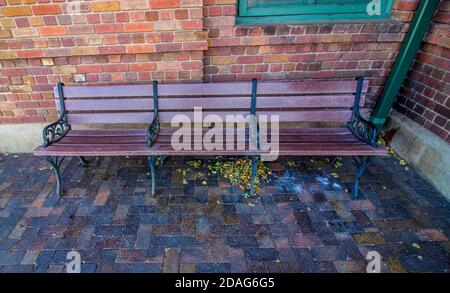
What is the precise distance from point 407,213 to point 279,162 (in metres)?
1.30

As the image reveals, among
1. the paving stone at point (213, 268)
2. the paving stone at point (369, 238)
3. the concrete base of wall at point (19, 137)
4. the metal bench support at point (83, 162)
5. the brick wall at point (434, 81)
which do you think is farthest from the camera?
the concrete base of wall at point (19, 137)

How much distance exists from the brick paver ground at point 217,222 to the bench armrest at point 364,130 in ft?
1.65

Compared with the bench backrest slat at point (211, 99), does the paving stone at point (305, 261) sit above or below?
below

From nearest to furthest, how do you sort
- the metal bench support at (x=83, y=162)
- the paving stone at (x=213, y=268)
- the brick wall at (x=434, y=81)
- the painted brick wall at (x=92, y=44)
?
the paving stone at (x=213, y=268) < the painted brick wall at (x=92, y=44) < the brick wall at (x=434, y=81) < the metal bench support at (x=83, y=162)

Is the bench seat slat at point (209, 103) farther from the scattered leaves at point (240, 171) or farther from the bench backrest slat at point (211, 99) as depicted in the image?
the scattered leaves at point (240, 171)

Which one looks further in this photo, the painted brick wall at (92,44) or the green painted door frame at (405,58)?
the green painted door frame at (405,58)

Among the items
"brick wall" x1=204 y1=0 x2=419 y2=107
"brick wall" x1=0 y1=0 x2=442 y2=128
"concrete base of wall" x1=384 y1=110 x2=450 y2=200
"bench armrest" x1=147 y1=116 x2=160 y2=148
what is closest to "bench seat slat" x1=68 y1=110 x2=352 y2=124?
"bench armrest" x1=147 y1=116 x2=160 y2=148

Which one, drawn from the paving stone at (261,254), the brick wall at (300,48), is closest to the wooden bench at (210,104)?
the brick wall at (300,48)

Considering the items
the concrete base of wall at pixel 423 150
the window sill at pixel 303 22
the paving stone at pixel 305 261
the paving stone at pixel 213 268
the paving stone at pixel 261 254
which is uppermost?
the window sill at pixel 303 22

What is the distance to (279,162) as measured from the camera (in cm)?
305

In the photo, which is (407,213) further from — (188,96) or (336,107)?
(188,96)

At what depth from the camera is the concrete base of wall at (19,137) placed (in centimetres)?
312

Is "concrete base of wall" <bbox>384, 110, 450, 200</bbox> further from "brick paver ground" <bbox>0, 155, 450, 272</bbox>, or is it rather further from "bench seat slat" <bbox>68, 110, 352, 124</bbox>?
"bench seat slat" <bbox>68, 110, 352, 124</bbox>

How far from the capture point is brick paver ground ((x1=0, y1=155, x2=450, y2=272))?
1.94 metres
